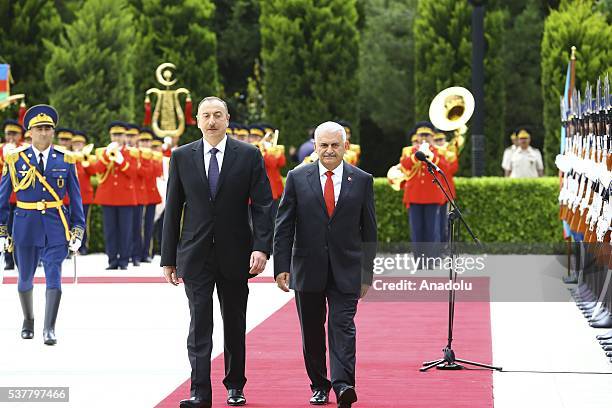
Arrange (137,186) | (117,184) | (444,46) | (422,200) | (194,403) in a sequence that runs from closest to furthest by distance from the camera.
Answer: (194,403)
(422,200)
(117,184)
(137,186)
(444,46)

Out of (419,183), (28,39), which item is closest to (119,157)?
(419,183)

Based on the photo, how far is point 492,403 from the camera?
8.31m

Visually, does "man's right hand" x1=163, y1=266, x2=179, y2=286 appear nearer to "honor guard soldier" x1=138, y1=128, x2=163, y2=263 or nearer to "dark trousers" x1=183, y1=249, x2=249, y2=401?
"dark trousers" x1=183, y1=249, x2=249, y2=401

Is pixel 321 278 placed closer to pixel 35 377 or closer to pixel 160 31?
pixel 35 377

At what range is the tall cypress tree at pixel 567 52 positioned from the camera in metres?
24.4

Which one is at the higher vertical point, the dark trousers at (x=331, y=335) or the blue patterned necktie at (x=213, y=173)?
the blue patterned necktie at (x=213, y=173)

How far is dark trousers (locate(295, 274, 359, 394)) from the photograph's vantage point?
800cm

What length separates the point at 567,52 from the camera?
81.3ft

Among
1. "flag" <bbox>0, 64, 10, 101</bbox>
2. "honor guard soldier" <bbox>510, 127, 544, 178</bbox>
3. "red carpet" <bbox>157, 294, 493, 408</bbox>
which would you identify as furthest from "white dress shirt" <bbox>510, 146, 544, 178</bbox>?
"red carpet" <bbox>157, 294, 493, 408</bbox>

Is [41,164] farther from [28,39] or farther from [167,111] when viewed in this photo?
[28,39]

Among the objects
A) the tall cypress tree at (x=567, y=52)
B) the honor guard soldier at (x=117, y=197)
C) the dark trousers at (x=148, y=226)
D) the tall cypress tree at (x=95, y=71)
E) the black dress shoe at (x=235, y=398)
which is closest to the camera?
the black dress shoe at (x=235, y=398)

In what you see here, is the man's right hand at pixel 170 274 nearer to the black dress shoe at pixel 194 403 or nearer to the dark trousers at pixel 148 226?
the black dress shoe at pixel 194 403

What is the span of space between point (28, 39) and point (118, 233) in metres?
10.3

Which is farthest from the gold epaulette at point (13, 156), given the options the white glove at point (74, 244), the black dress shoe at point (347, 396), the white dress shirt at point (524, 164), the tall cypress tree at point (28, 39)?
the tall cypress tree at point (28, 39)
